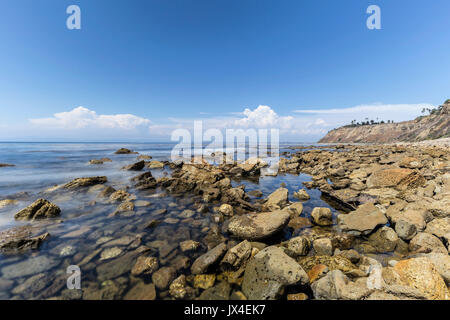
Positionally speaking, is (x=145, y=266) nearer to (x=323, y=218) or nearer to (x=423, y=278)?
(x=423, y=278)

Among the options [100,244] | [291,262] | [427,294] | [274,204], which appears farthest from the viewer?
[274,204]

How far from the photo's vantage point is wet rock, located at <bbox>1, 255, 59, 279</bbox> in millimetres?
4477

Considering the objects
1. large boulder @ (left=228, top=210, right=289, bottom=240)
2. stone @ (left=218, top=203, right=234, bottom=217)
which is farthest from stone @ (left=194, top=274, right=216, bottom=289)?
stone @ (left=218, top=203, right=234, bottom=217)

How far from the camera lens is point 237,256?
4.76 m

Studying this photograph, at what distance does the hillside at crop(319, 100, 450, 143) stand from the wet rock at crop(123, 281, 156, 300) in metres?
107

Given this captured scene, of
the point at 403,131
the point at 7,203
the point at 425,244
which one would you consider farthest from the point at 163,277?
the point at 403,131

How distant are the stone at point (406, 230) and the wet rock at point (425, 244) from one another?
144 millimetres

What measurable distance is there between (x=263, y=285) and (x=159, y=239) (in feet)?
13.6

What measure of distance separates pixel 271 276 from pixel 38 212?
34.5 feet

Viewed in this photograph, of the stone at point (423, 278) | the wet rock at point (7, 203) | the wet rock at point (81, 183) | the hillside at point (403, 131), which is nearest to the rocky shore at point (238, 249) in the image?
the stone at point (423, 278)

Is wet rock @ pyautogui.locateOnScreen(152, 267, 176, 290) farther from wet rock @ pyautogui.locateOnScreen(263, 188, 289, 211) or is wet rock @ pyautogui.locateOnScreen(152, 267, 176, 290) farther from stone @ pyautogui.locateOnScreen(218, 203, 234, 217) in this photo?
wet rock @ pyautogui.locateOnScreen(263, 188, 289, 211)

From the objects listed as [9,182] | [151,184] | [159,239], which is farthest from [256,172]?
[9,182]

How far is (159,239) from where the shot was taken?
20.5 feet

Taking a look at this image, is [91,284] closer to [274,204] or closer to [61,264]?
[61,264]
